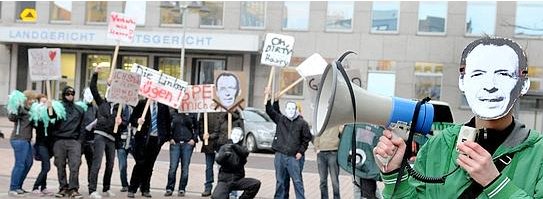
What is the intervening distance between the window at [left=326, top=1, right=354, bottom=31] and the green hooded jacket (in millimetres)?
25713

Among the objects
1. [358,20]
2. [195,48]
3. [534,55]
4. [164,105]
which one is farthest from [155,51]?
[164,105]

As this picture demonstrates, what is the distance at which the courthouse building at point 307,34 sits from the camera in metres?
27.0

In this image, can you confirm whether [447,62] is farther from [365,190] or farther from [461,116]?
[365,190]

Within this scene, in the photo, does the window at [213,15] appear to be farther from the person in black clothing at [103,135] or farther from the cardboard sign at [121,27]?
the person in black clothing at [103,135]

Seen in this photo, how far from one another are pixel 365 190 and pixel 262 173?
5.76 metres

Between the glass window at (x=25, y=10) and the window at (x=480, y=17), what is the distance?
734 inches

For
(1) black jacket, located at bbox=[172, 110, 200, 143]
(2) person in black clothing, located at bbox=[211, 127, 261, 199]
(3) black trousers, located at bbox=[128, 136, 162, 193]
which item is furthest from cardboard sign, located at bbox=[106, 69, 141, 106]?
(2) person in black clothing, located at bbox=[211, 127, 261, 199]

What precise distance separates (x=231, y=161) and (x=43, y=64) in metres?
3.67

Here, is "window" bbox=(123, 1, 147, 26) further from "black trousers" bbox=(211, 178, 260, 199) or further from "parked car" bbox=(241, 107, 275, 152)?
"black trousers" bbox=(211, 178, 260, 199)

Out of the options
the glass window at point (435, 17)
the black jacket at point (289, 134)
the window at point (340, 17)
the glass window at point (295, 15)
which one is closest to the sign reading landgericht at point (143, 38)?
the glass window at point (295, 15)

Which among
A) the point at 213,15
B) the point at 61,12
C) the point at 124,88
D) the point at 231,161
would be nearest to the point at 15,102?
the point at 124,88

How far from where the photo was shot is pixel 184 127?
11172 millimetres

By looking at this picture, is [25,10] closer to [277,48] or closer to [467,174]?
[277,48]

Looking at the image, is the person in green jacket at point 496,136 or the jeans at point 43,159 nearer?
the person in green jacket at point 496,136
